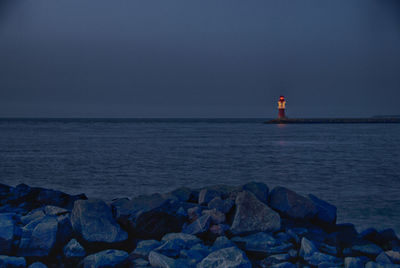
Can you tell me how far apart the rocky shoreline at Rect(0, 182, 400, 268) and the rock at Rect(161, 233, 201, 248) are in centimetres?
1

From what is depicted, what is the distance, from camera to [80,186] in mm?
11555

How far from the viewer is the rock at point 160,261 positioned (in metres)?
3.67

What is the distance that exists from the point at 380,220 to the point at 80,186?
846cm

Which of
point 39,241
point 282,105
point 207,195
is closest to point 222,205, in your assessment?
point 207,195

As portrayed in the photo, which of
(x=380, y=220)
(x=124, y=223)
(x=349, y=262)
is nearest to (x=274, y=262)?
(x=349, y=262)

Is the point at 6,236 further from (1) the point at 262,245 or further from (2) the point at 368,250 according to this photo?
(2) the point at 368,250

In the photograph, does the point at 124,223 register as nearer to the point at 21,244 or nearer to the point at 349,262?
the point at 21,244

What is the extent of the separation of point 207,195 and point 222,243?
1.70 meters

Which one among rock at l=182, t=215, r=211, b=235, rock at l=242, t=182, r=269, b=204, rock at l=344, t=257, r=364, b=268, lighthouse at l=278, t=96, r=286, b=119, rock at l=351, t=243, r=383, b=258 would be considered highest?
lighthouse at l=278, t=96, r=286, b=119

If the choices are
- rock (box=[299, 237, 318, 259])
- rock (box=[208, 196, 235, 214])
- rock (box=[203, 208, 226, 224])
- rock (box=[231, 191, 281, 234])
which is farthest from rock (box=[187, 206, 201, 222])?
rock (box=[299, 237, 318, 259])

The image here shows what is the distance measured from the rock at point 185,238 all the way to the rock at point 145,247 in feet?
0.50

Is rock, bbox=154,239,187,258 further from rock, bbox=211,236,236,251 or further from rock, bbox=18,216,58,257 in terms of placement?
rock, bbox=18,216,58,257

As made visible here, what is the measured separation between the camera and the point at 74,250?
13.6 ft

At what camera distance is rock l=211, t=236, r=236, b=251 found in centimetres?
427
